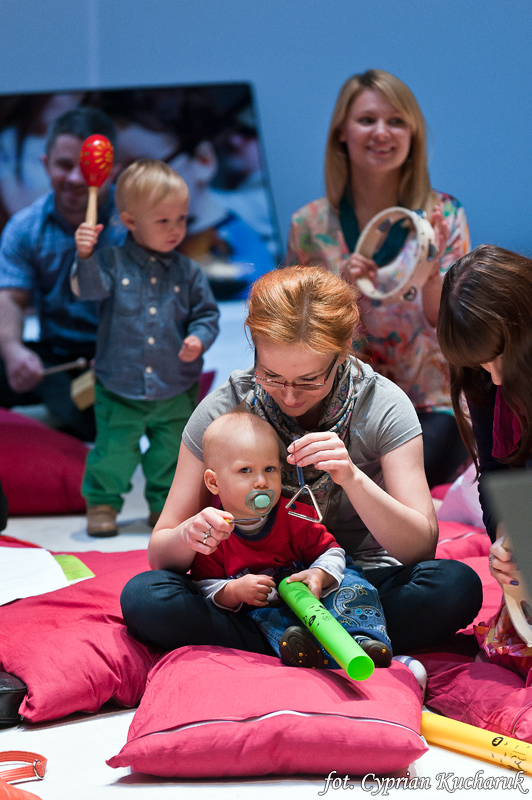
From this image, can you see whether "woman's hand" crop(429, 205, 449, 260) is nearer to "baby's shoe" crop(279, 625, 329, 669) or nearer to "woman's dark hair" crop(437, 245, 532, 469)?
"woman's dark hair" crop(437, 245, 532, 469)

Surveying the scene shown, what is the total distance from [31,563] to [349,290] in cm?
92

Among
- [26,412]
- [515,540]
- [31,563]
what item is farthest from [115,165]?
[515,540]

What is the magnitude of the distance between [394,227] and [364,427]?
120 centimetres

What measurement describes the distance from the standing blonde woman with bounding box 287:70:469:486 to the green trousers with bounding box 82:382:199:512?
58 cm

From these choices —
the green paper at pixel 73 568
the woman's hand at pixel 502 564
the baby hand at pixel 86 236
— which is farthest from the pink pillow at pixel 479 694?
the baby hand at pixel 86 236

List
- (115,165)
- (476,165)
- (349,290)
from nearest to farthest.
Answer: (349,290)
(476,165)
(115,165)

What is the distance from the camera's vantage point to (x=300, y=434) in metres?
1.55

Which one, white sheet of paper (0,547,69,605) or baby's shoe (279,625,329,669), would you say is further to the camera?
white sheet of paper (0,547,69,605)

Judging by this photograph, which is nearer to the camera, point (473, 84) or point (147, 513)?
point (147, 513)

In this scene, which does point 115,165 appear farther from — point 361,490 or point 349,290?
point 361,490

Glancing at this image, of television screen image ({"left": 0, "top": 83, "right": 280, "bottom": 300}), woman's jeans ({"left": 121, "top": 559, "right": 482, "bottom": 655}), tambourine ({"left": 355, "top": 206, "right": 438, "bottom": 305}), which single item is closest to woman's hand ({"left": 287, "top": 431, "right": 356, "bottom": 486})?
woman's jeans ({"left": 121, "top": 559, "right": 482, "bottom": 655})

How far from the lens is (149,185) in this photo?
2418 millimetres

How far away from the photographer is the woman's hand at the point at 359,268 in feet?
8.09

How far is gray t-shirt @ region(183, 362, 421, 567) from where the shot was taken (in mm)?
1537
